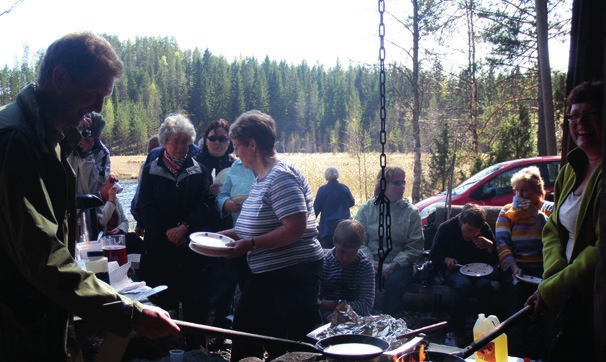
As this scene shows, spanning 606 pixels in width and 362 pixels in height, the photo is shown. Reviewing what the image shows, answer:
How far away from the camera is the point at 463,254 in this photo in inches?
200

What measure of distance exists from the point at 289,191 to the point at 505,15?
1440 centimetres

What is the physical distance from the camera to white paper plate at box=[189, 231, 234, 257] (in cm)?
302

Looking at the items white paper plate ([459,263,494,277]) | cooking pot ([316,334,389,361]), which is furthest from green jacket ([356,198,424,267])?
cooking pot ([316,334,389,361])

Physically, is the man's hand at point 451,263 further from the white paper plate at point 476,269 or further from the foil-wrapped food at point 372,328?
the foil-wrapped food at point 372,328

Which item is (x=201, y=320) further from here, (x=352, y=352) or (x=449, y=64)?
(x=449, y=64)

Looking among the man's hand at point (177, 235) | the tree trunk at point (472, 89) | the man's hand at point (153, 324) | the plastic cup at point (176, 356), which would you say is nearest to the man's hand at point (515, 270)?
the man's hand at point (177, 235)

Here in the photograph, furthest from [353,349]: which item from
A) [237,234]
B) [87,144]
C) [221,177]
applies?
[87,144]

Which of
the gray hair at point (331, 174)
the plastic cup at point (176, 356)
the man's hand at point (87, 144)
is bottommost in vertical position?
the plastic cup at point (176, 356)

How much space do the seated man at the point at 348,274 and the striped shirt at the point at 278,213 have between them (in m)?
1.01

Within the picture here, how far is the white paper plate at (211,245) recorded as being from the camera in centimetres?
302

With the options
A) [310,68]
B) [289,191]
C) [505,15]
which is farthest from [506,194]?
[310,68]

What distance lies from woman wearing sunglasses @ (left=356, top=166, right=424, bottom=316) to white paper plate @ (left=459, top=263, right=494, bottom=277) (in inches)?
18.5

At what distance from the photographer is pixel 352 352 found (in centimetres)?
222

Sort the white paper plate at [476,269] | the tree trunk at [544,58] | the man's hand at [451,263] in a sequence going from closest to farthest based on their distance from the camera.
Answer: the white paper plate at [476,269] → the man's hand at [451,263] → the tree trunk at [544,58]
